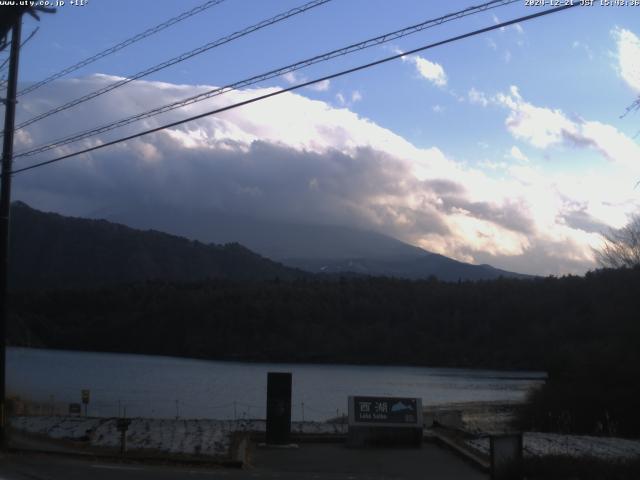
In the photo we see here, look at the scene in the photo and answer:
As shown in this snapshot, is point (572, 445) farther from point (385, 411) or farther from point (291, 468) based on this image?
point (291, 468)

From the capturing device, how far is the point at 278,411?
21.6m

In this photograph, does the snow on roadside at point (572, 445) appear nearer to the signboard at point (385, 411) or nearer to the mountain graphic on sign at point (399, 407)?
the signboard at point (385, 411)

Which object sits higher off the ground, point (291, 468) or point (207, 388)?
point (291, 468)

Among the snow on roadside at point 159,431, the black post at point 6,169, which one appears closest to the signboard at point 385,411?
the snow on roadside at point 159,431

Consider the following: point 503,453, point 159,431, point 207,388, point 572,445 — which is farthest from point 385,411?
point 207,388

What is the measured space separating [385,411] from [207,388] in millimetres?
46931

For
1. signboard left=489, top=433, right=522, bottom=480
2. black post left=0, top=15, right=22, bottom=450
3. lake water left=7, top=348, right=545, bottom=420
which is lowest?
lake water left=7, top=348, right=545, bottom=420

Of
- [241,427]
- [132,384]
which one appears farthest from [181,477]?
[132,384]

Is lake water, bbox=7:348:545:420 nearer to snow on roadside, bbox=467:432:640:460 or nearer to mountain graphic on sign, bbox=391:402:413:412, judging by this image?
snow on roadside, bbox=467:432:640:460

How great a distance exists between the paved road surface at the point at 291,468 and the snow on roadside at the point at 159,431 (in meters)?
1.67

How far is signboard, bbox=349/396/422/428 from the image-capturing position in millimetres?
21828

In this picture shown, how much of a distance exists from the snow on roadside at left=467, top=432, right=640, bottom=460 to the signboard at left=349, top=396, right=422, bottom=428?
1.81m

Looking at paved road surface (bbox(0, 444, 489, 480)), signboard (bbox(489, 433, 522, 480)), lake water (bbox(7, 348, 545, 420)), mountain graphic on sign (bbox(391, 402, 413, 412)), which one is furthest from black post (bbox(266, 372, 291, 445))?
lake water (bbox(7, 348, 545, 420))

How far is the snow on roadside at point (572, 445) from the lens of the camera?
63.9 feet
